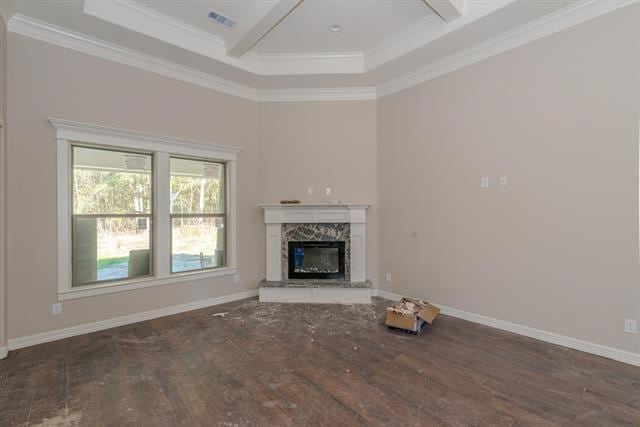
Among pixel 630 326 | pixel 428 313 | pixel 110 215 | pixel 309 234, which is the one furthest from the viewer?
pixel 309 234

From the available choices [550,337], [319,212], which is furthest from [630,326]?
[319,212]

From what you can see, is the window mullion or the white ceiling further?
the window mullion

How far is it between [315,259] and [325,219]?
26.9 inches

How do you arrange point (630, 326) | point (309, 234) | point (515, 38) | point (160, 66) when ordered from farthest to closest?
point (309, 234), point (160, 66), point (515, 38), point (630, 326)

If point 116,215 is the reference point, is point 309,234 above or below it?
below

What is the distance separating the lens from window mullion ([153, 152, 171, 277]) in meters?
3.98

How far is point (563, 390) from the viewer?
7.66 feet

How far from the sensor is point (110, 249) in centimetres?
372

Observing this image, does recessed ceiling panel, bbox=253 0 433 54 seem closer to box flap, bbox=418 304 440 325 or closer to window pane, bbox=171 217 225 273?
window pane, bbox=171 217 225 273

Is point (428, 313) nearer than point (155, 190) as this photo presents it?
Yes

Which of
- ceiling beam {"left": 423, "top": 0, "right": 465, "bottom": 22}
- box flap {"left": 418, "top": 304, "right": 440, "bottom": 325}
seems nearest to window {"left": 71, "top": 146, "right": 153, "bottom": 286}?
box flap {"left": 418, "top": 304, "right": 440, "bottom": 325}

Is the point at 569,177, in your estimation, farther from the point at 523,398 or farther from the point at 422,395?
the point at 422,395

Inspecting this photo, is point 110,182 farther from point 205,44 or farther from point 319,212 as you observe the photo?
point 319,212

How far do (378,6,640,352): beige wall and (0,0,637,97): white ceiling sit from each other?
0.90 feet
